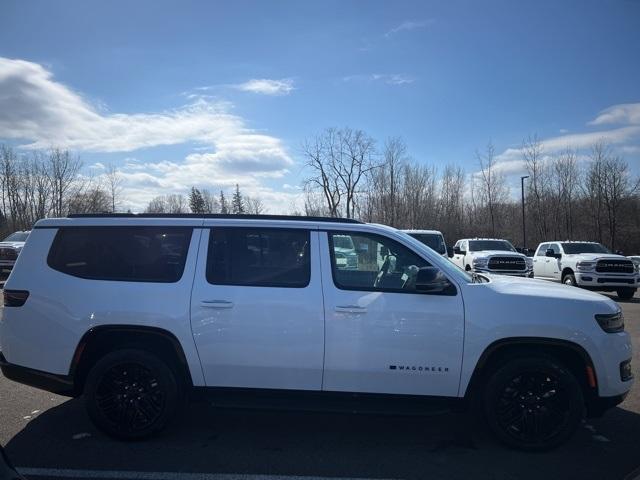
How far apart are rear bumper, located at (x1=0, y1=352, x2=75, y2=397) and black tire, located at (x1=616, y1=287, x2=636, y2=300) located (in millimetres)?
16611

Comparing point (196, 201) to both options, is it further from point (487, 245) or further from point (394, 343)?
point (394, 343)

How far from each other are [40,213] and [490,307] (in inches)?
2163

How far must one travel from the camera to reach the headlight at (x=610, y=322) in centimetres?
420

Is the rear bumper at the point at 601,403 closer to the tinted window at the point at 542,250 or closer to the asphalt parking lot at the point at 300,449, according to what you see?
the asphalt parking lot at the point at 300,449

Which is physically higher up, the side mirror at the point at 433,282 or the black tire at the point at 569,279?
the side mirror at the point at 433,282

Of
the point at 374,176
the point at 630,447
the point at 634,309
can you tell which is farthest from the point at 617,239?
the point at 630,447

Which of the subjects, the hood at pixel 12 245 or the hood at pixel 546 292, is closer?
the hood at pixel 546 292

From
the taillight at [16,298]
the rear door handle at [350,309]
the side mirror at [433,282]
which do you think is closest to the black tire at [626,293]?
the side mirror at [433,282]

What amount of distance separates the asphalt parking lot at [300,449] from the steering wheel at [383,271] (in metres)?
1.49

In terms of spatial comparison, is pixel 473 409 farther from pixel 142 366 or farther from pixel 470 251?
pixel 470 251

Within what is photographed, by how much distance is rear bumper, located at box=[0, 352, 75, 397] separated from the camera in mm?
4387

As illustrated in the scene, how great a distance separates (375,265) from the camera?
4.55m

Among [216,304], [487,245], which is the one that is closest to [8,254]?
[216,304]

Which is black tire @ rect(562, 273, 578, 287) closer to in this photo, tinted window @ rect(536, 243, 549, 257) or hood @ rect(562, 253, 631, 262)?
hood @ rect(562, 253, 631, 262)
